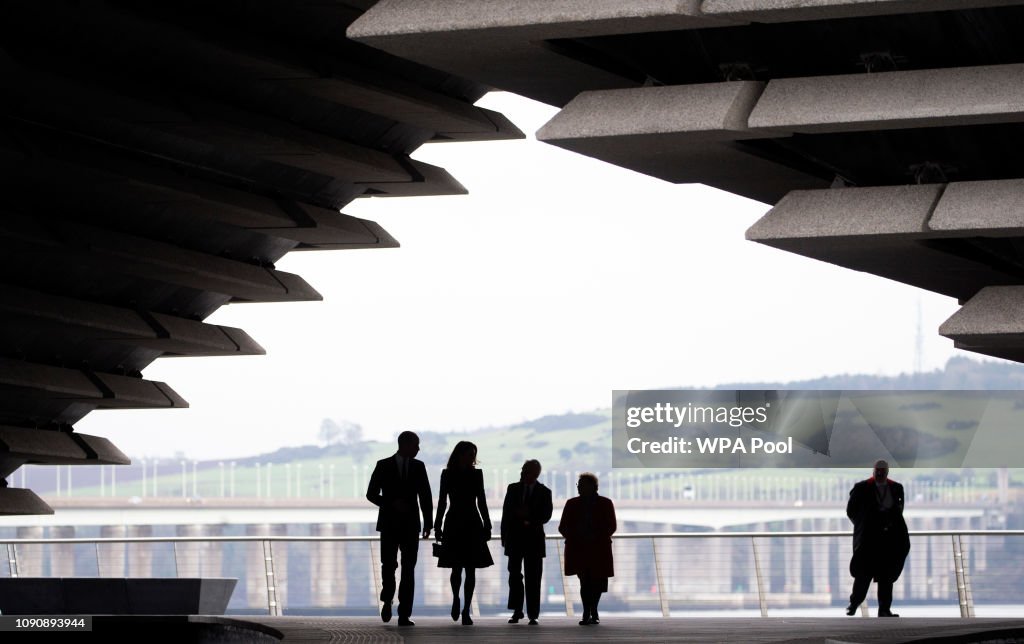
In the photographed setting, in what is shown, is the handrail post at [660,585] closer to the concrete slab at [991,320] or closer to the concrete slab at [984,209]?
the concrete slab at [991,320]

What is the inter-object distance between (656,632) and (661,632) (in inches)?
1.7

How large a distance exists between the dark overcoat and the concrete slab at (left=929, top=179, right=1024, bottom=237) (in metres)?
8.63

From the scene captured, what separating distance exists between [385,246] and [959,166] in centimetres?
730

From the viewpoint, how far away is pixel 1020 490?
138m

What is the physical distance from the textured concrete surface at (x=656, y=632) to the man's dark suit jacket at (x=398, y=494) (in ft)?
2.16

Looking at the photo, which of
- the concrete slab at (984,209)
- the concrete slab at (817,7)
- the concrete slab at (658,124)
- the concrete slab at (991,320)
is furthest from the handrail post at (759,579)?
the concrete slab at (817,7)

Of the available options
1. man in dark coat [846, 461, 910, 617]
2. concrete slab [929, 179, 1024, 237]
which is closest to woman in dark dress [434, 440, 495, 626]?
man in dark coat [846, 461, 910, 617]

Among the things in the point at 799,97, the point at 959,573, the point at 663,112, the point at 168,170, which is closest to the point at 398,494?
the point at 168,170

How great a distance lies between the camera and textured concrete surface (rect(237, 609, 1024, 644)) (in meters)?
9.11

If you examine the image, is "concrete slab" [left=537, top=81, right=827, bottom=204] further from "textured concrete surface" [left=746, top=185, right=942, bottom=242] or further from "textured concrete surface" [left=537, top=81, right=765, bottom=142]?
"textured concrete surface" [left=746, top=185, right=942, bottom=242]

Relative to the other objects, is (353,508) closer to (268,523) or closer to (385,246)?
(268,523)

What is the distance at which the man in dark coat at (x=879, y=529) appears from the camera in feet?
48.4

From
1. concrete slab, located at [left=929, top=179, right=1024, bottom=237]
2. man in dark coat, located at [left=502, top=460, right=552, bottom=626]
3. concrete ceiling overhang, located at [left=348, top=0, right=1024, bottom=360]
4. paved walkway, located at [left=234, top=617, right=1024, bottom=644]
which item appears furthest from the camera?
man in dark coat, located at [left=502, top=460, right=552, bottom=626]

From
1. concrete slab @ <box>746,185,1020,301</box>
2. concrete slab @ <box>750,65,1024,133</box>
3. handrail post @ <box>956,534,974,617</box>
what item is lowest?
handrail post @ <box>956,534,974,617</box>
